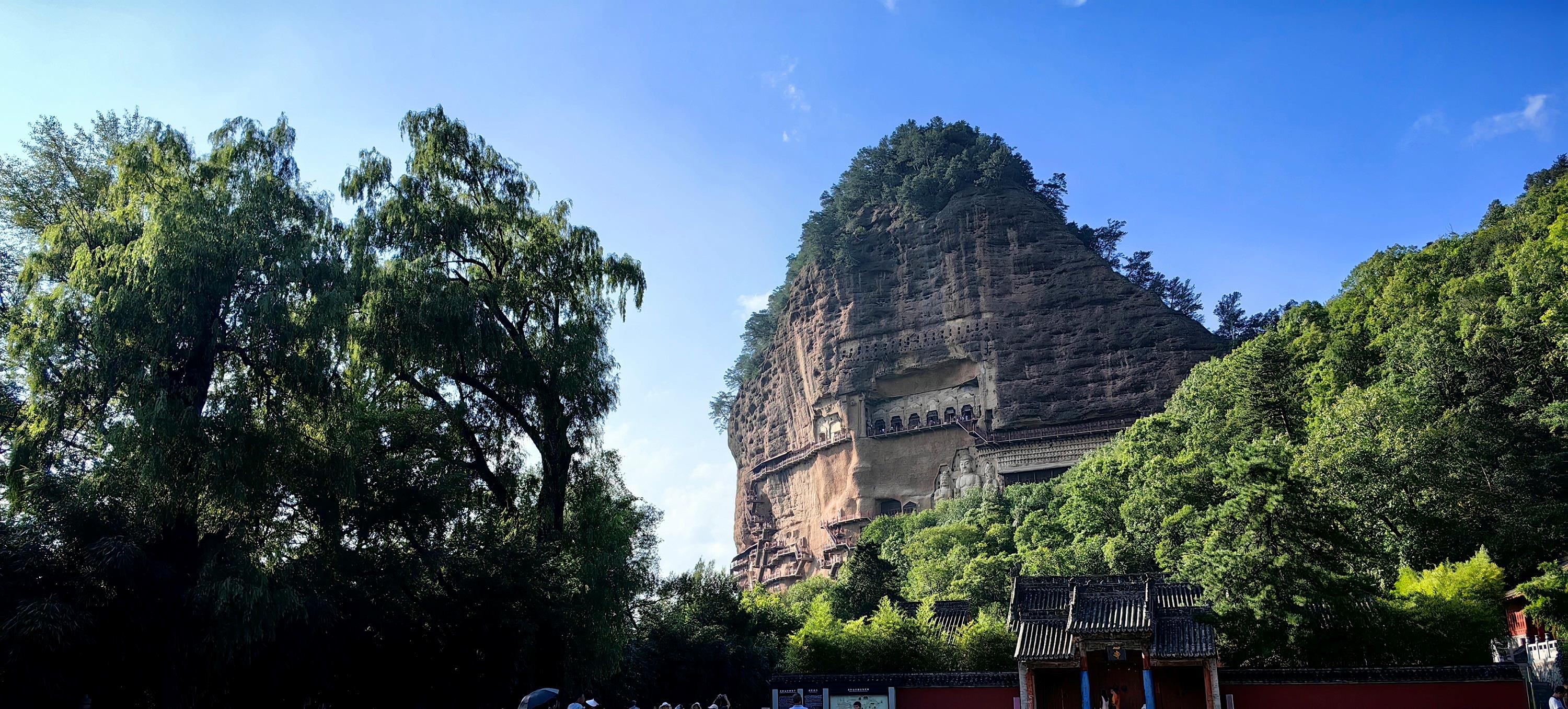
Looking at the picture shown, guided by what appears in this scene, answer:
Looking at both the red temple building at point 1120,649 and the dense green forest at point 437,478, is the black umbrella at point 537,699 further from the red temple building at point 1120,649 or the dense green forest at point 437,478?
the red temple building at point 1120,649

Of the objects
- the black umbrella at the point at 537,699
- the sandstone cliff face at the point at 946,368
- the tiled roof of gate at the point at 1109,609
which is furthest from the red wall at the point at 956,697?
the sandstone cliff face at the point at 946,368

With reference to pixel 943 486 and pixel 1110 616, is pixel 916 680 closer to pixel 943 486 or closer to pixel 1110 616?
pixel 1110 616

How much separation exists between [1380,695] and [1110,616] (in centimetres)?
373

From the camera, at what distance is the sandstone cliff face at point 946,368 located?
154 feet

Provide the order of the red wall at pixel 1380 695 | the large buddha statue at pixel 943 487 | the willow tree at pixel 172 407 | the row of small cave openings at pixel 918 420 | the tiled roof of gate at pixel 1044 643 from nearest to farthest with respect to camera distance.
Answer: the willow tree at pixel 172 407 → the red wall at pixel 1380 695 → the tiled roof of gate at pixel 1044 643 → the large buddha statue at pixel 943 487 → the row of small cave openings at pixel 918 420

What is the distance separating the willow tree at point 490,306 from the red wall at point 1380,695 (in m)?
10.5

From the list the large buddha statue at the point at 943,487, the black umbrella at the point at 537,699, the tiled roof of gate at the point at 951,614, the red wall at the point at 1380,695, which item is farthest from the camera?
the large buddha statue at the point at 943,487

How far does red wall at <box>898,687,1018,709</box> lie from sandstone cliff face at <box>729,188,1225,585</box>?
3010cm

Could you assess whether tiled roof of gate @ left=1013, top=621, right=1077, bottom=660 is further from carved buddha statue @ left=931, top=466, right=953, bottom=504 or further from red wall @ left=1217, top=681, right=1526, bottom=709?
carved buddha statue @ left=931, top=466, right=953, bottom=504

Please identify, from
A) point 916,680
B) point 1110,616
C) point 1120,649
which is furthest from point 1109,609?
point 916,680

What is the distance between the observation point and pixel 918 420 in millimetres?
51250

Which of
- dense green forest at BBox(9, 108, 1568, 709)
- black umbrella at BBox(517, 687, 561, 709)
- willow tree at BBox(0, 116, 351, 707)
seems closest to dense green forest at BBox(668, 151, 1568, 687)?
dense green forest at BBox(9, 108, 1568, 709)

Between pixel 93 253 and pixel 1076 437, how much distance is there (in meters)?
39.6

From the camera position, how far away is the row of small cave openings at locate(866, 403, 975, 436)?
49.9 meters
